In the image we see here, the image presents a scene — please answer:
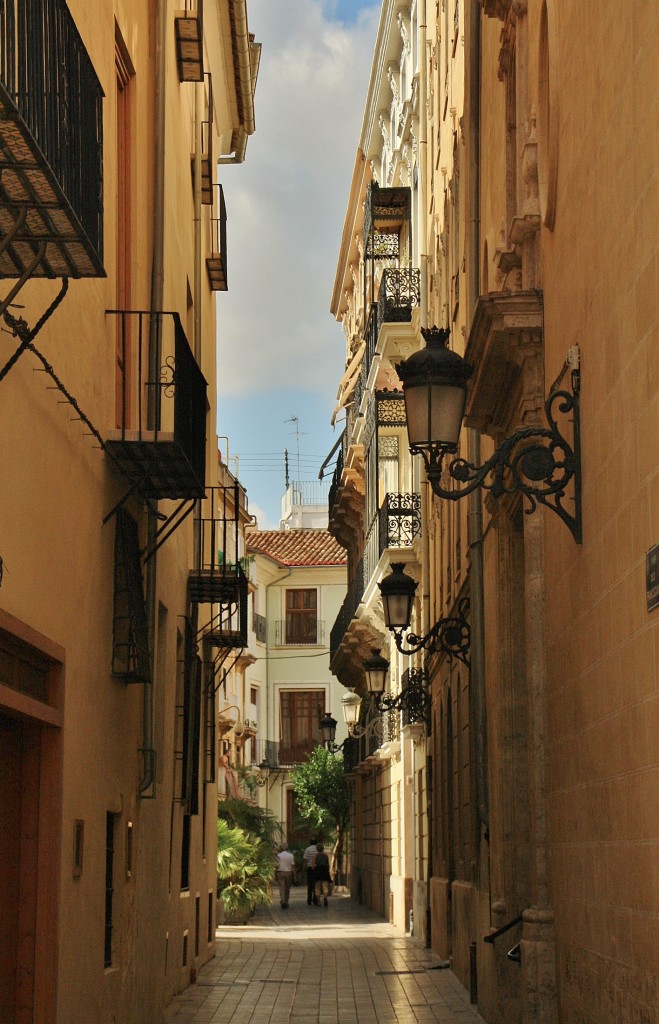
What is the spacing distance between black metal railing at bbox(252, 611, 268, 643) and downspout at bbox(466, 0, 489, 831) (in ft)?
170

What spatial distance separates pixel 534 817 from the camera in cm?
1082

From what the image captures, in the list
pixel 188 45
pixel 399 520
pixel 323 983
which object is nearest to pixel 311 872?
pixel 399 520

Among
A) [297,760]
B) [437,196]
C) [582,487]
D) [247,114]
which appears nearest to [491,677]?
[582,487]

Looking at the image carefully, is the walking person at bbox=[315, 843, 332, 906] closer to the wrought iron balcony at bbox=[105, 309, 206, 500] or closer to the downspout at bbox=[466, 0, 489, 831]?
the downspout at bbox=[466, 0, 489, 831]

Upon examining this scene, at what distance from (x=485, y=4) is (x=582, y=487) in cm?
628

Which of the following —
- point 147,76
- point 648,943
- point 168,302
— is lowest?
point 648,943

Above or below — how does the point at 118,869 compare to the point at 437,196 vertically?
below

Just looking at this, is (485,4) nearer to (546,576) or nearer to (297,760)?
(546,576)

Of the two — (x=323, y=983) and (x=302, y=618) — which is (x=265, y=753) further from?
(x=323, y=983)

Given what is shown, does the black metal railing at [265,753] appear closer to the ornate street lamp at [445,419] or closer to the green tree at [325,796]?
the green tree at [325,796]

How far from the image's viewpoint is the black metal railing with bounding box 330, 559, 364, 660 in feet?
119

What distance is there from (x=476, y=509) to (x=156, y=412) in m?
4.84

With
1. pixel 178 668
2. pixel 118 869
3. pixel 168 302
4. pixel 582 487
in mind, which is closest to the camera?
pixel 582 487

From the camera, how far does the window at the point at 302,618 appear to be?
70.5m
